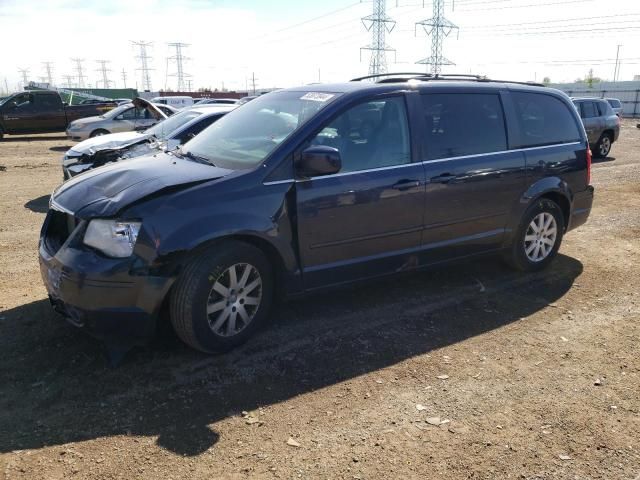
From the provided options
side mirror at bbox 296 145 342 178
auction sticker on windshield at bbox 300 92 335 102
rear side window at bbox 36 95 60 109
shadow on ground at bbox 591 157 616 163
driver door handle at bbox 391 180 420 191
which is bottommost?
shadow on ground at bbox 591 157 616 163

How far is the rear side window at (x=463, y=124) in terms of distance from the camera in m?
4.68

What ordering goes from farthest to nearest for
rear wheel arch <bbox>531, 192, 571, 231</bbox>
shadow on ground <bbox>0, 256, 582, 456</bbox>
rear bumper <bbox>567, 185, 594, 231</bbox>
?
rear bumper <bbox>567, 185, 594, 231</bbox> → rear wheel arch <bbox>531, 192, 571, 231</bbox> → shadow on ground <bbox>0, 256, 582, 456</bbox>

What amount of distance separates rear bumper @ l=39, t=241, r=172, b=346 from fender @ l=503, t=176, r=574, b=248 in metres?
3.42

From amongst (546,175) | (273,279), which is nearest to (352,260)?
(273,279)

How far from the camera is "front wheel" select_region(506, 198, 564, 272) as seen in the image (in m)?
5.51

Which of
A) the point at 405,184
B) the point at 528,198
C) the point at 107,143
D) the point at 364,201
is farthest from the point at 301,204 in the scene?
the point at 107,143

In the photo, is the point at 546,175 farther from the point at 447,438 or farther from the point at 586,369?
the point at 447,438

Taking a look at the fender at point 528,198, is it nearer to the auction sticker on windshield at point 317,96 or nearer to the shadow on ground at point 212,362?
the shadow on ground at point 212,362

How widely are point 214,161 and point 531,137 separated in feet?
10.6

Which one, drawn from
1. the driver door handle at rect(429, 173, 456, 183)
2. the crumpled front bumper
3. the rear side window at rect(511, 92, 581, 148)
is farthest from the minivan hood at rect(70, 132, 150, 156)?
the rear side window at rect(511, 92, 581, 148)

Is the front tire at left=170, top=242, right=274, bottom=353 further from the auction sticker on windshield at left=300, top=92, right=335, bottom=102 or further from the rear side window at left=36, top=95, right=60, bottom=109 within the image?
the rear side window at left=36, top=95, right=60, bottom=109

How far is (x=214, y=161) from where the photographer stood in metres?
4.19

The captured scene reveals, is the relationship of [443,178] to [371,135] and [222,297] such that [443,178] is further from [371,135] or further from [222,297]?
[222,297]

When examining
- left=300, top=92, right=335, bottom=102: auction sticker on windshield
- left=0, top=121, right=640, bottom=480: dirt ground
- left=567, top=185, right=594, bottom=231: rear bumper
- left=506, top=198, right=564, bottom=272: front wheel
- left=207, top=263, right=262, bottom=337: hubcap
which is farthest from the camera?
left=567, top=185, right=594, bottom=231: rear bumper
